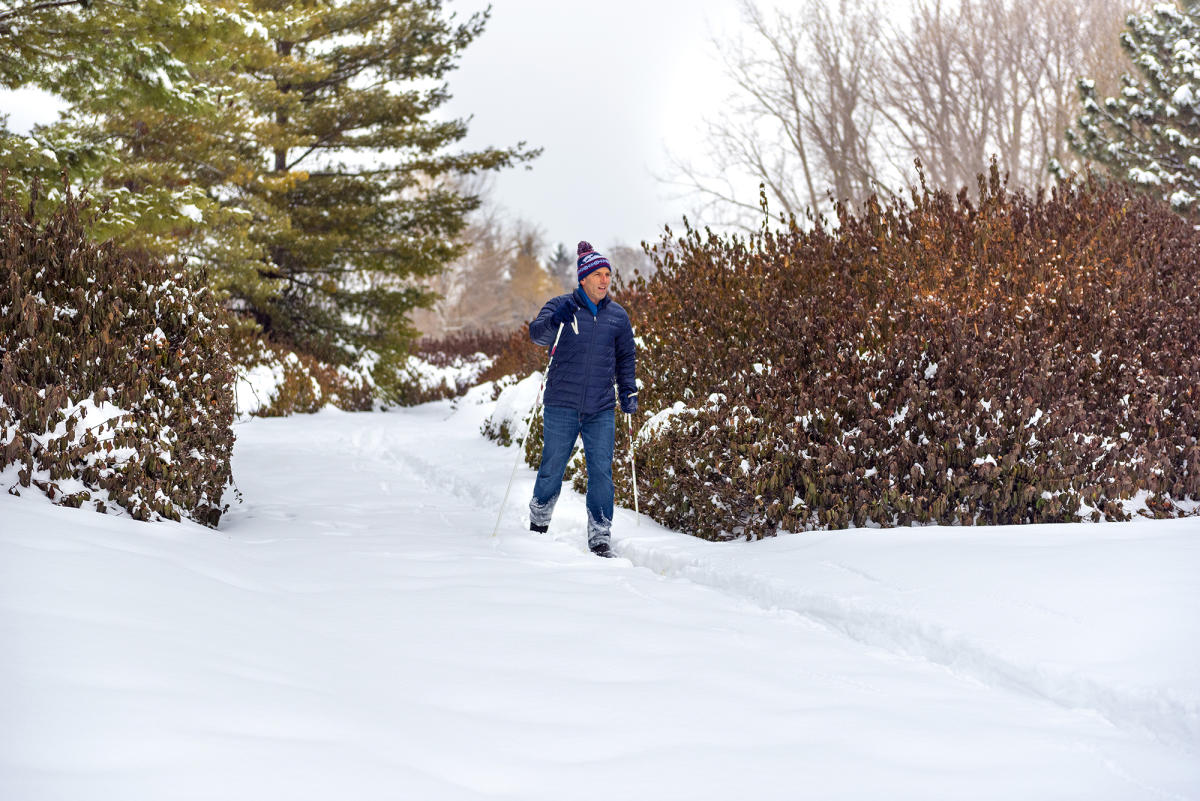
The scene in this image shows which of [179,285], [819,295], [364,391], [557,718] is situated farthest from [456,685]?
[364,391]

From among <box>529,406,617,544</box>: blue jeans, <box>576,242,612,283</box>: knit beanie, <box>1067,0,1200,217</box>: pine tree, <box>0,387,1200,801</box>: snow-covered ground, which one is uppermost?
<box>1067,0,1200,217</box>: pine tree

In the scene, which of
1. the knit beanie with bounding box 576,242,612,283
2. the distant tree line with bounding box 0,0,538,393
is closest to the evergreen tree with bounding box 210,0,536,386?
the distant tree line with bounding box 0,0,538,393

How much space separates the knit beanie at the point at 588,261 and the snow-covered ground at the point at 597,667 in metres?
1.85

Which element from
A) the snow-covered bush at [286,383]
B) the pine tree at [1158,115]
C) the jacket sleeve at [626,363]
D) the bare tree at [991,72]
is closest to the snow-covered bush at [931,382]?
the jacket sleeve at [626,363]

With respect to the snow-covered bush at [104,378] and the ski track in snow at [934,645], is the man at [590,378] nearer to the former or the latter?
the ski track in snow at [934,645]

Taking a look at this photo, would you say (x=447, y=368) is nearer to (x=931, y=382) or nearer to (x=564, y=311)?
(x=564, y=311)

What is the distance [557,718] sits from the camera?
2582mm

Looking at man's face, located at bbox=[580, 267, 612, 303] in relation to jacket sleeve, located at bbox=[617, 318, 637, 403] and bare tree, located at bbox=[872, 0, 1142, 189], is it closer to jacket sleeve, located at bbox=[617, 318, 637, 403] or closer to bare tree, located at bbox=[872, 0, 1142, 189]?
jacket sleeve, located at bbox=[617, 318, 637, 403]

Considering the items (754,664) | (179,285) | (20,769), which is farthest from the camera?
(179,285)

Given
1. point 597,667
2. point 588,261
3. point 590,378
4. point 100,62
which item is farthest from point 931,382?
point 100,62

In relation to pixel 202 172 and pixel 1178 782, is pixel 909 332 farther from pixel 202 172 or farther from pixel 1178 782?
pixel 202 172

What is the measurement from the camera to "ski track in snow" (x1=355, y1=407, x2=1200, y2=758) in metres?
2.78

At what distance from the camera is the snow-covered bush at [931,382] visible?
16.9 feet

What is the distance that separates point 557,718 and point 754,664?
0.97m
